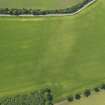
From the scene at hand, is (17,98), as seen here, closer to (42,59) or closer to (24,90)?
(24,90)

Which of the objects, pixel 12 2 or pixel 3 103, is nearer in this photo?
pixel 3 103

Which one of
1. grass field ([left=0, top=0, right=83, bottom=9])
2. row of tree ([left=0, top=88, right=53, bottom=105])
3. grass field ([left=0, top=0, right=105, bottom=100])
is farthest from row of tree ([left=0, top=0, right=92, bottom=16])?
row of tree ([left=0, top=88, right=53, bottom=105])

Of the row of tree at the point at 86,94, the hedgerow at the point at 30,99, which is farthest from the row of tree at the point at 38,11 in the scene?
the row of tree at the point at 86,94

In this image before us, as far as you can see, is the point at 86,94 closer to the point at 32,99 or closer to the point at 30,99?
the point at 32,99

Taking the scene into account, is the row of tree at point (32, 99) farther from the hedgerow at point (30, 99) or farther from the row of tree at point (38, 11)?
the row of tree at point (38, 11)

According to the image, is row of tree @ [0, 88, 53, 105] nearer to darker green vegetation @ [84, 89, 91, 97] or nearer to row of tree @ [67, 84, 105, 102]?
row of tree @ [67, 84, 105, 102]

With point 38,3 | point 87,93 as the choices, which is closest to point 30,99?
point 87,93

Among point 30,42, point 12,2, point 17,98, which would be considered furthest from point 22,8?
Result: point 17,98
